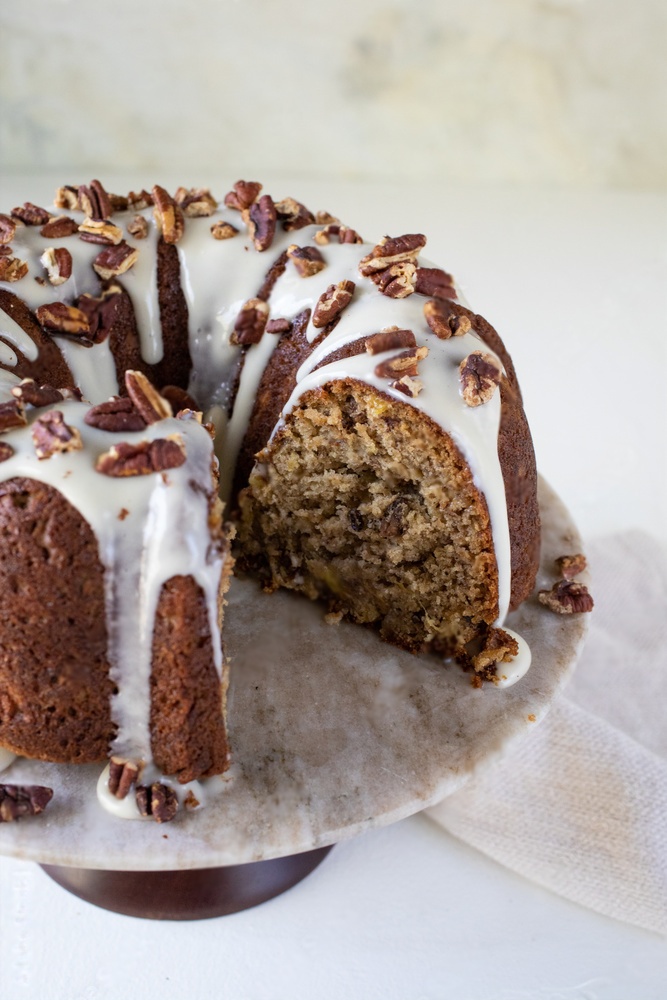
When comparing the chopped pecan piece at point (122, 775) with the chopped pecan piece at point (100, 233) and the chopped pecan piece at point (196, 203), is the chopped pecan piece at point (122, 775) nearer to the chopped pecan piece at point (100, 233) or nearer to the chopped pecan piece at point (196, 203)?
the chopped pecan piece at point (100, 233)

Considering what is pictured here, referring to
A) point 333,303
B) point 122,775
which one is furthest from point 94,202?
point 122,775

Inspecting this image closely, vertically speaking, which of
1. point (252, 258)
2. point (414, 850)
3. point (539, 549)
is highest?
point (252, 258)

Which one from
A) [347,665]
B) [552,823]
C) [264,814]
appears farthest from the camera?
[552,823]

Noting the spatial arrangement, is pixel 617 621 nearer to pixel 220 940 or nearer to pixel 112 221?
pixel 220 940

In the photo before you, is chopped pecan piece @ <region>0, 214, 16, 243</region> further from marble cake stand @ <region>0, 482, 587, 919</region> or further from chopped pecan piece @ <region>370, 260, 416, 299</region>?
marble cake stand @ <region>0, 482, 587, 919</region>

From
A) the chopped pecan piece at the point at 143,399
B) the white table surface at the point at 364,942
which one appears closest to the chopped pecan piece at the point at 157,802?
the white table surface at the point at 364,942

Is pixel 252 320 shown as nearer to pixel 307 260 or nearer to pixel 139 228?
pixel 307 260

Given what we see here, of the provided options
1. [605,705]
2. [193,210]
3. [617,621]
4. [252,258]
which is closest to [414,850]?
[605,705]
